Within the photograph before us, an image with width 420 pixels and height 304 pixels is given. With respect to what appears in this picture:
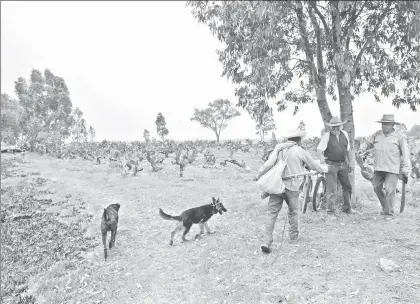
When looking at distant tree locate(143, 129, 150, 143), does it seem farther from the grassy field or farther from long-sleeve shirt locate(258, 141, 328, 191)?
long-sleeve shirt locate(258, 141, 328, 191)

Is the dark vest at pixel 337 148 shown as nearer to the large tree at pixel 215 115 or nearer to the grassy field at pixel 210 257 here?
the grassy field at pixel 210 257

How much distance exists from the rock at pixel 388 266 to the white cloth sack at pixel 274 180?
197 centimetres

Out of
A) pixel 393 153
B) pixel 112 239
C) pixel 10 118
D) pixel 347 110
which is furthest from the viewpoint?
pixel 10 118

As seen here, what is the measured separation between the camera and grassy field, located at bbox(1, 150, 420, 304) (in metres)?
4.78

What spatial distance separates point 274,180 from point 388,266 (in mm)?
2262

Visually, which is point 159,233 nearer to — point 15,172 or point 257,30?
point 257,30

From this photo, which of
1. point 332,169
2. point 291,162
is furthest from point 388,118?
point 291,162

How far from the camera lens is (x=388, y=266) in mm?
4883

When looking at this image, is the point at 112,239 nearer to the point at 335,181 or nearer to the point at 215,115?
the point at 335,181

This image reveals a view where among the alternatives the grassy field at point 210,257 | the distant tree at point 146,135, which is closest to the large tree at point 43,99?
the distant tree at point 146,135

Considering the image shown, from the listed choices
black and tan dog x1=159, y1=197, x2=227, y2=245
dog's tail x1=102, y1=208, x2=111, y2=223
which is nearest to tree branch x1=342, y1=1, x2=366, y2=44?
black and tan dog x1=159, y1=197, x2=227, y2=245

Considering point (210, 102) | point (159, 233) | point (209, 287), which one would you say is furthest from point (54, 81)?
point (209, 287)

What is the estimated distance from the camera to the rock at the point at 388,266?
190 inches

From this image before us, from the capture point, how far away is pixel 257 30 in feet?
25.9
